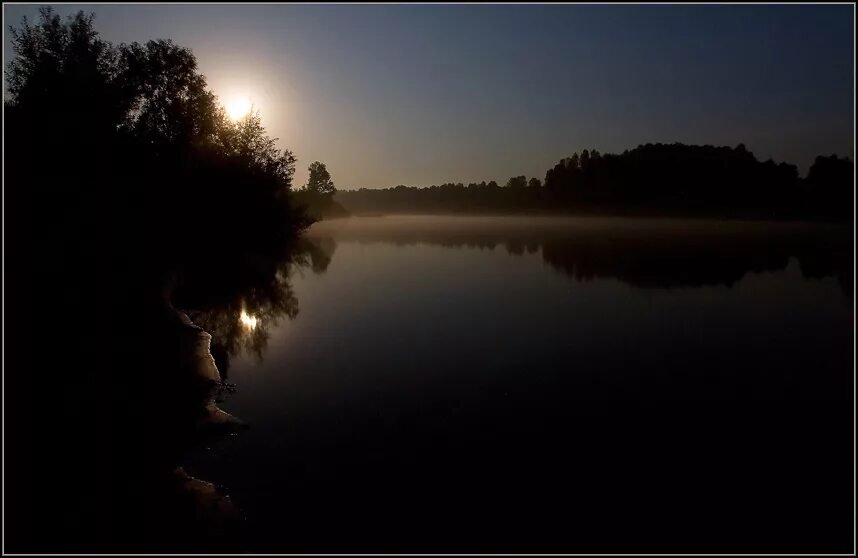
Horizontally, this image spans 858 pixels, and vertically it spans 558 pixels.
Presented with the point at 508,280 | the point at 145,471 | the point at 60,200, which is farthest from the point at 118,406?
the point at 508,280

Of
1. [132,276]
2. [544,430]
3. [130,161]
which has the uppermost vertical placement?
[130,161]

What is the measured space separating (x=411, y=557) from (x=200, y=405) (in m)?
8.17

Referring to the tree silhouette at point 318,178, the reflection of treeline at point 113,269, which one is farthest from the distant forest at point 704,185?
the reflection of treeline at point 113,269

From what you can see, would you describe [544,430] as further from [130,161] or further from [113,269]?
[130,161]

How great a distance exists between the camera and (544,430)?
523 inches

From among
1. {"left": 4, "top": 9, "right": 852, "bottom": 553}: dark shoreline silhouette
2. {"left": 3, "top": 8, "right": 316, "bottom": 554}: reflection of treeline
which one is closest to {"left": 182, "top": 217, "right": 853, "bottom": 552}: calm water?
{"left": 4, "top": 9, "right": 852, "bottom": 553}: dark shoreline silhouette

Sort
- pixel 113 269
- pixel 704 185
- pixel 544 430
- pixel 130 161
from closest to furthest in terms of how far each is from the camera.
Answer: pixel 544 430 < pixel 113 269 < pixel 130 161 < pixel 704 185

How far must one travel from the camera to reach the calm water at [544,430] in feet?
30.7

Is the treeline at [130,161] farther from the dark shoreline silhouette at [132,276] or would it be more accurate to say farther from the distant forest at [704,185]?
the distant forest at [704,185]

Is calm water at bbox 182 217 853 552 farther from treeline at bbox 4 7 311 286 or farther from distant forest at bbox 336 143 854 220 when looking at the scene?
distant forest at bbox 336 143 854 220

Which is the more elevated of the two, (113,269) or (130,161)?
(130,161)

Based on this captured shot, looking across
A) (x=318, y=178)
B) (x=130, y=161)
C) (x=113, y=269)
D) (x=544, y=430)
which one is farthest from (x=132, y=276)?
(x=318, y=178)

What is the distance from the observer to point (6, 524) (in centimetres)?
841

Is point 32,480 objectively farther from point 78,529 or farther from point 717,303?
point 717,303
